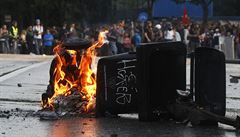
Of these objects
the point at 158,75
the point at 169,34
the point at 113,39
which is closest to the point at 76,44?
the point at 158,75

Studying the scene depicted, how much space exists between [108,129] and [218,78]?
1.61m

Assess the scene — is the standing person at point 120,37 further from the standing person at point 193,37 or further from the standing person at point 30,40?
the standing person at point 30,40

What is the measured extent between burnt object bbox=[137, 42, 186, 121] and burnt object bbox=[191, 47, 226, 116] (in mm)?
303

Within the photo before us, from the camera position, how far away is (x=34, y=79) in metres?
16.2

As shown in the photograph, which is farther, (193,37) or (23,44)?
(23,44)

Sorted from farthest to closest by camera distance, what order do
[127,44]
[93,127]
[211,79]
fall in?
[127,44] < [211,79] < [93,127]

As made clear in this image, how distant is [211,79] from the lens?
335 inches

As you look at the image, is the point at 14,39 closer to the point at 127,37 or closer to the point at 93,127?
the point at 127,37

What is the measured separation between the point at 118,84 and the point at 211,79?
126 cm

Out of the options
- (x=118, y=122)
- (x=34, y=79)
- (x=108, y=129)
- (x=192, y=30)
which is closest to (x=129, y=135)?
(x=108, y=129)

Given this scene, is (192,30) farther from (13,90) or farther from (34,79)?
(13,90)

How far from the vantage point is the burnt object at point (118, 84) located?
8.77m

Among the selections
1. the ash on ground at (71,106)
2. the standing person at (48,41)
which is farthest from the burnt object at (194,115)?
the standing person at (48,41)

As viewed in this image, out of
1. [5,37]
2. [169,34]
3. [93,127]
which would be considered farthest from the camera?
[5,37]
